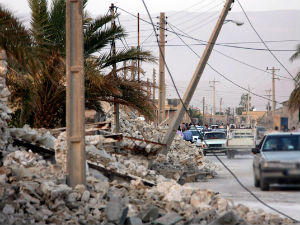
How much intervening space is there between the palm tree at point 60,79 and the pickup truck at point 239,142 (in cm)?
1557

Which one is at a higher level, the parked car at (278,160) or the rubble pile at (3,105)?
the rubble pile at (3,105)

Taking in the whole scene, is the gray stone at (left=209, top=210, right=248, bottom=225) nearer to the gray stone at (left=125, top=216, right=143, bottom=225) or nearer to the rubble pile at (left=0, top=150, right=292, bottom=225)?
the rubble pile at (left=0, top=150, right=292, bottom=225)

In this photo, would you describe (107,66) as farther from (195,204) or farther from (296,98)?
(296,98)

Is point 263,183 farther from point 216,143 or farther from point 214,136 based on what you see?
point 214,136

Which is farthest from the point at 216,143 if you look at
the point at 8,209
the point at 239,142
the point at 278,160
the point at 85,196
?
the point at 8,209

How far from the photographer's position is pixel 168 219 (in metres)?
10.1

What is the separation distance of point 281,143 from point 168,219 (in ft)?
30.3

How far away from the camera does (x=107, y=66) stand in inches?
897

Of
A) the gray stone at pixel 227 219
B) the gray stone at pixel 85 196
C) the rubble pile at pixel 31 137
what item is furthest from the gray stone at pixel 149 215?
the rubble pile at pixel 31 137

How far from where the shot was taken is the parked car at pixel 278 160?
56.7 ft

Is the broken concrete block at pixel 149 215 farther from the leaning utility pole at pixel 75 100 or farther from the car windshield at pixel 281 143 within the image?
the car windshield at pixel 281 143

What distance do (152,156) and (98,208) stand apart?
10619mm

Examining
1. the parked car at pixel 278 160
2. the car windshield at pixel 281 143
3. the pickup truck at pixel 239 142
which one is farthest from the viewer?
the pickup truck at pixel 239 142

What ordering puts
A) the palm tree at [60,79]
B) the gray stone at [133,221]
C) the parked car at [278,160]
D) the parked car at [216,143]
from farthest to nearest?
the parked car at [216,143] < the palm tree at [60,79] < the parked car at [278,160] < the gray stone at [133,221]
